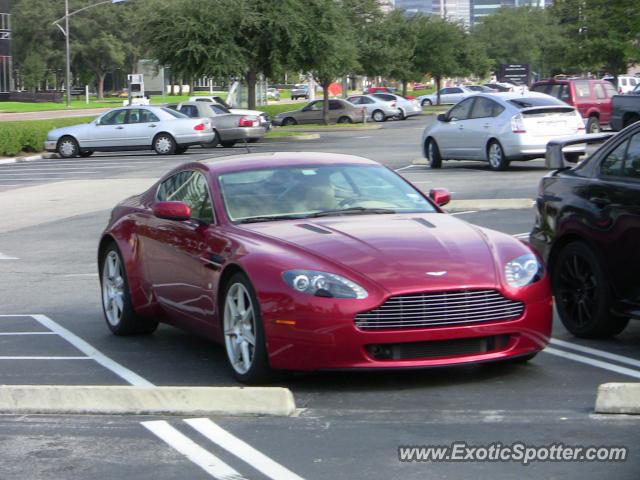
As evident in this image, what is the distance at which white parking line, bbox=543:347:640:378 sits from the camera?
773 cm

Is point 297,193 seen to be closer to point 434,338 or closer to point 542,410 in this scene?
point 434,338

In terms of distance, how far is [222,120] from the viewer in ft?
130

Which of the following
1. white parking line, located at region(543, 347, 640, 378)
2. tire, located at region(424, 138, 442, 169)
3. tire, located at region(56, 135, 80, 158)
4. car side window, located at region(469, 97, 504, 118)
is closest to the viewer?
white parking line, located at region(543, 347, 640, 378)

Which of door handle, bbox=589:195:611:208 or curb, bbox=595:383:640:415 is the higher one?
door handle, bbox=589:195:611:208

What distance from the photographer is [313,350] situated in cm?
712

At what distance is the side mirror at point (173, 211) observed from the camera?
27.7 feet

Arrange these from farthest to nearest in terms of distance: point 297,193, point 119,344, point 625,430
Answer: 1. point 119,344
2. point 297,193
3. point 625,430

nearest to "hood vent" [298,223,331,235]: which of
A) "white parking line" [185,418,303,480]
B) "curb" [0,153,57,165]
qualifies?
"white parking line" [185,418,303,480]

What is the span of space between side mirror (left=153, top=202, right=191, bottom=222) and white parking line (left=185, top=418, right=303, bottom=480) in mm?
2105

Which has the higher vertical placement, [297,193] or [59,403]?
[297,193]

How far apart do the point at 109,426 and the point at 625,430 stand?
8.76ft

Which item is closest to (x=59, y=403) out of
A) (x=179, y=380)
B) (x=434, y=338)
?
(x=179, y=380)

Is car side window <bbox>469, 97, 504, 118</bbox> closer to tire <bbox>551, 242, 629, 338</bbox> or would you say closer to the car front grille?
tire <bbox>551, 242, 629, 338</bbox>

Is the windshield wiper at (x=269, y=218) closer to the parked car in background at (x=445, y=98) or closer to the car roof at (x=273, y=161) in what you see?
the car roof at (x=273, y=161)
